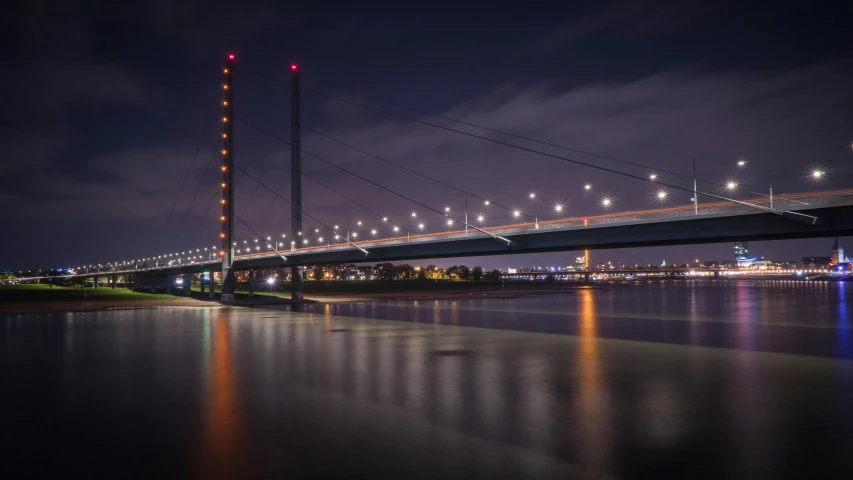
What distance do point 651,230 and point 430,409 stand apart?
78.6 ft

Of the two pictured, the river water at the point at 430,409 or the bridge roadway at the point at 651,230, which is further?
the bridge roadway at the point at 651,230

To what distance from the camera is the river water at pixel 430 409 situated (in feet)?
25.8

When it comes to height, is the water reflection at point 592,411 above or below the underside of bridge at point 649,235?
below

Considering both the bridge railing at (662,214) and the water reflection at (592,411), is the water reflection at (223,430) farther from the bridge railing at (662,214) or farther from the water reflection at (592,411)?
the bridge railing at (662,214)

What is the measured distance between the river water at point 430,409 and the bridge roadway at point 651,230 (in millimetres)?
6041

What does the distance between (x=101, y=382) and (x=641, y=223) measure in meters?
26.7

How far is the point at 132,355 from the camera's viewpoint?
763 inches

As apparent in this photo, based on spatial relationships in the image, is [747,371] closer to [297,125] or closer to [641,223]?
[641,223]

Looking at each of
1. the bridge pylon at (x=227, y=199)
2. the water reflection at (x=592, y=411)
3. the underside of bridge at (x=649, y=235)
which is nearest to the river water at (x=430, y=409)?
the water reflection at (x=592, y=411)

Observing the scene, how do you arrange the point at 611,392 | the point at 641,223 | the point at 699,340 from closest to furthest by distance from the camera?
the point at 611,392, the point at 699,340, the point at 641,223

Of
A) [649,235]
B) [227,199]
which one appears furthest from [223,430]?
Result: [227,199]

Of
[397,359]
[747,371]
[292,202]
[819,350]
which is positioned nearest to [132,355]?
[397,359]

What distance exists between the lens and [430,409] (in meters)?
10.9

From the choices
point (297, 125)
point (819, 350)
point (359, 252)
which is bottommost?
point (819, 350)
